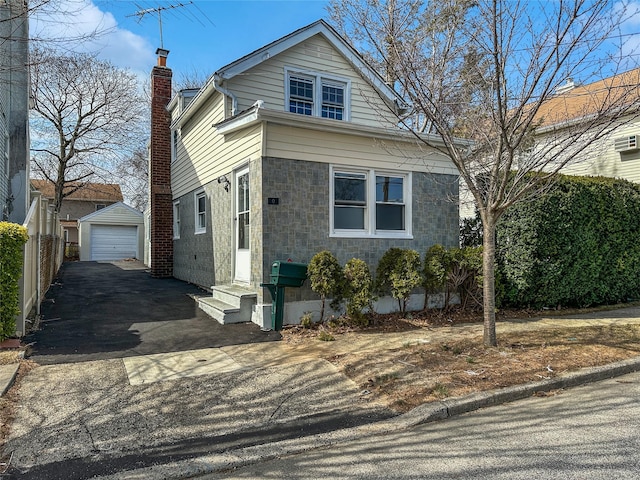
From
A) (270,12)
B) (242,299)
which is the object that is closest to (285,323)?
(242,299)

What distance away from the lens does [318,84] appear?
39.3ft

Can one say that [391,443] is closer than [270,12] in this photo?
Yes

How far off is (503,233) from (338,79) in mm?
6324

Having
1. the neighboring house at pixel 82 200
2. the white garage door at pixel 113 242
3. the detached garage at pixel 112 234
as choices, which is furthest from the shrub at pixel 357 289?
the neighboring house at pixel 82 200

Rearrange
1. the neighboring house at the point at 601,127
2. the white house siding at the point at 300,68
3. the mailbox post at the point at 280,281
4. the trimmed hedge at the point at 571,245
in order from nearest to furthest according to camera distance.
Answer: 1. the neighboring house at the point at 601,127
2. the mailbox post at the point at 280,281
3. the trimmed hedge at the point at 571,245
4. the white house siding at the point at 300,68

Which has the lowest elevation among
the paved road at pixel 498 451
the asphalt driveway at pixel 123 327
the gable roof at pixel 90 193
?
the paved road at pixel 498 451

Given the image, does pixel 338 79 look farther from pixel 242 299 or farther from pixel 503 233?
pixel 242 299

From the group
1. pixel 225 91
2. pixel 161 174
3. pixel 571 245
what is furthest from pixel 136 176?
pixel 571 245

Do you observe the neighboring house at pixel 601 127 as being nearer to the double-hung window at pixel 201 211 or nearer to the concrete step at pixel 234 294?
the concrete step at pixel 234 294

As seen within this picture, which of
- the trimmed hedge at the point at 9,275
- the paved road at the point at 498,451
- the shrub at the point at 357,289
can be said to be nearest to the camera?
the paved road at the point at 498,451

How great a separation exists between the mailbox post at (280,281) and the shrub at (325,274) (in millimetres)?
181

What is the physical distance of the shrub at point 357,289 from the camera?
7512 millimetres

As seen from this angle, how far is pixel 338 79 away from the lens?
12234mm

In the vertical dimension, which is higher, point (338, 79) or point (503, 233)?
point (338, 79)
